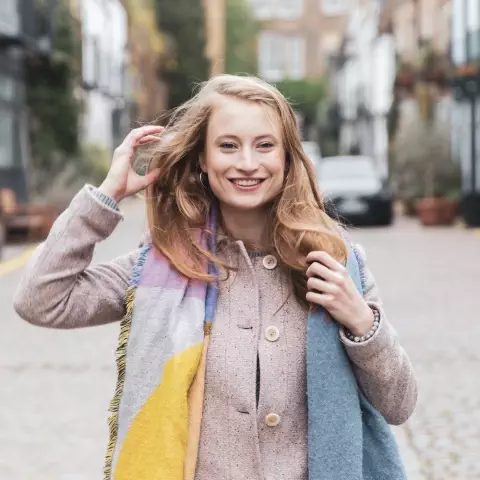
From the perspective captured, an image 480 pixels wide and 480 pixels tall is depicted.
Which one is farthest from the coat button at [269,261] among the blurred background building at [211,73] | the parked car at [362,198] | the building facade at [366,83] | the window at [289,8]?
the window at [289,8]

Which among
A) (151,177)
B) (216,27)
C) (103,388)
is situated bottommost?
(103,388)

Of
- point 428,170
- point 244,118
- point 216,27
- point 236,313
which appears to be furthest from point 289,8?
point 236,313

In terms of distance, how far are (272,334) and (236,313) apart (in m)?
0.09

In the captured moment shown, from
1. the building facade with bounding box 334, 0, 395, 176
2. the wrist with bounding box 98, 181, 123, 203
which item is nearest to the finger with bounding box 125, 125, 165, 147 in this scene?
the wrist with bounding box 98, 181, 123, 203

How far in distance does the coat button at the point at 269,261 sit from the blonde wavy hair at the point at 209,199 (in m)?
0.02

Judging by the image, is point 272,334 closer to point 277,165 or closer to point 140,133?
point 277,165

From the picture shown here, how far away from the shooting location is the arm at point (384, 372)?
2092mm

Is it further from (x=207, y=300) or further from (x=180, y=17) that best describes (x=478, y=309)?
(x=180, y=17)

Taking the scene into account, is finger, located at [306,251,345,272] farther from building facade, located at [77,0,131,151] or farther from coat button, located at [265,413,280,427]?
building facade, located at [77,0,131,151]

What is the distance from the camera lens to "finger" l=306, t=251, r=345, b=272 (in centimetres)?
212

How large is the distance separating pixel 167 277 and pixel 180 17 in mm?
54651

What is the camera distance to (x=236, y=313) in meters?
2.20

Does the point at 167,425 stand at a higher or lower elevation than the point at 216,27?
lower

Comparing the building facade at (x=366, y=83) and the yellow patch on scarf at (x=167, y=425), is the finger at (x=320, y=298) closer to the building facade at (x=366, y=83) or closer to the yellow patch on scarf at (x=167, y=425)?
the yellow patch on scarf at (x=167, y=425)
